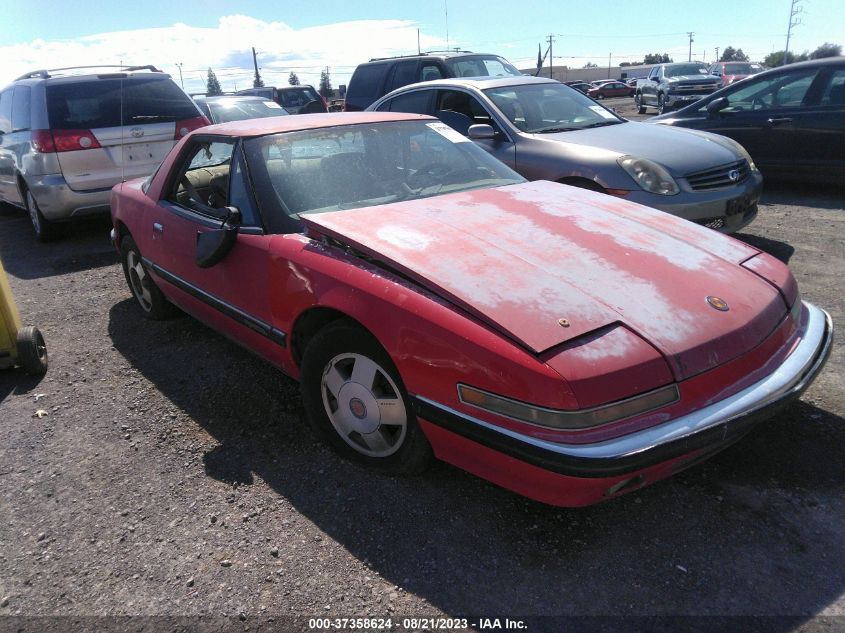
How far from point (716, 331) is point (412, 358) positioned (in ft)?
3.44

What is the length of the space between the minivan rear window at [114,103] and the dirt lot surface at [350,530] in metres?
4.00

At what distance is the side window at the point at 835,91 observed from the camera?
711cm

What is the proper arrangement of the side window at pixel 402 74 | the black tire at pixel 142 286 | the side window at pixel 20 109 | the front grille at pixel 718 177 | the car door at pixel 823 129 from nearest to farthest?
1. the black tire at pixel 142 286
2. the front grille at pixel 718 177
3. the side window at pixel 20 109
4. the car door at pixel 823 129
5. the side window at pixel 402 74

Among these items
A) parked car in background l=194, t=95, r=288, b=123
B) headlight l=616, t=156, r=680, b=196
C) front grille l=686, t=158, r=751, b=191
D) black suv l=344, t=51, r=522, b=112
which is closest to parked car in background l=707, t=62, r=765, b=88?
black suv l=344, t=51, r=522, b=112

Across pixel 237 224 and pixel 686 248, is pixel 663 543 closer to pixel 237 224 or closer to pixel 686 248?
pixel 686 248

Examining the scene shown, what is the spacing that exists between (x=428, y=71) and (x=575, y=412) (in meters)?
8.61

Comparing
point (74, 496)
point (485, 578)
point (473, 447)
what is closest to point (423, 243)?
point (473, 447)

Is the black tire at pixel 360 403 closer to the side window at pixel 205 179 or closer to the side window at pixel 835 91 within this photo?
the side window at pixel 205 179

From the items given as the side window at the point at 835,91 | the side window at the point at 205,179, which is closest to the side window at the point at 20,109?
the side window at the point at 205,179

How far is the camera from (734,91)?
7988mm

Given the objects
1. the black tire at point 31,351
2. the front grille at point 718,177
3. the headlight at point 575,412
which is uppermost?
the front grille at point 718,177

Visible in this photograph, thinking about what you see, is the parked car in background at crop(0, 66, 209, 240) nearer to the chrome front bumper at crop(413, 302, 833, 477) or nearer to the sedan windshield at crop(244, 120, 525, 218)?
the sedan windshield at crop(244, 120, 525, 218)

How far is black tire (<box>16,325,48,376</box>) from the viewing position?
3775 mm

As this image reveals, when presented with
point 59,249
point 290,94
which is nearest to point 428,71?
point 59,249
